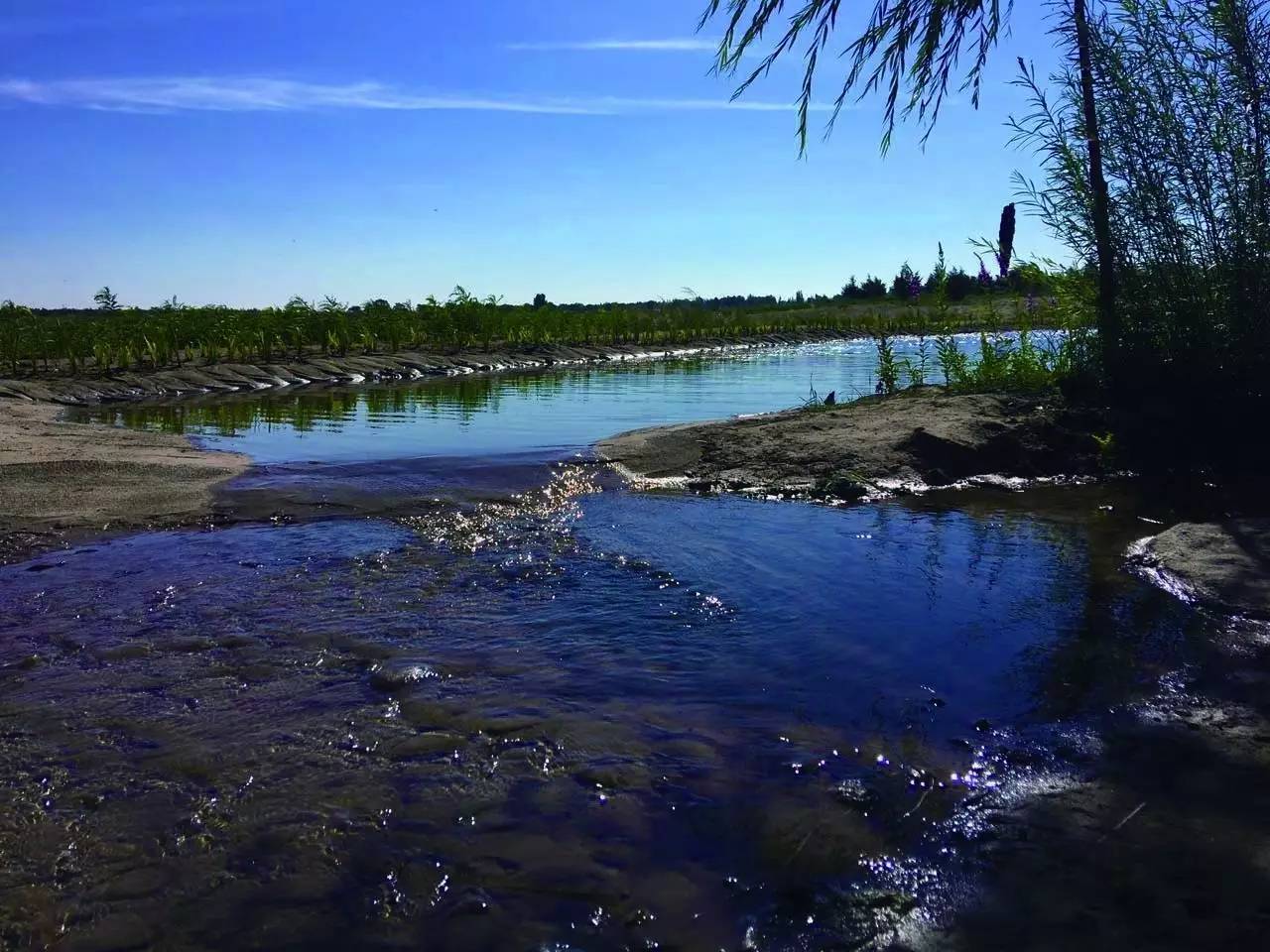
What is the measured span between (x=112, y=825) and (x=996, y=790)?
Answer: 285cm

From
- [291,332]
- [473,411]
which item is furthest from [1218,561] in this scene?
[291,332]

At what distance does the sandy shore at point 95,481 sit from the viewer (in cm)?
668

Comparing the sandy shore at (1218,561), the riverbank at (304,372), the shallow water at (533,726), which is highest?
the riverbank at (304,372)

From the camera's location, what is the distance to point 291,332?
27.6 m

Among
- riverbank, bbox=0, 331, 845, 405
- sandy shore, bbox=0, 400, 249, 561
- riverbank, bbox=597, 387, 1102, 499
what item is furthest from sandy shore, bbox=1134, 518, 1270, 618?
riverbank, bbox=0, 331, 845, 405

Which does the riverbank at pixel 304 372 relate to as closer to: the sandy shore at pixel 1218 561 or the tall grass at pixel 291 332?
the tall grass at pixel 291 332

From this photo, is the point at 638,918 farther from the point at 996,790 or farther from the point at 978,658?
the point at 978,658

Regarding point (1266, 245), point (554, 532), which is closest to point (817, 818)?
point (554, 532)

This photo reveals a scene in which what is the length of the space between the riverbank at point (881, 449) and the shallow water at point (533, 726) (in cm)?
233

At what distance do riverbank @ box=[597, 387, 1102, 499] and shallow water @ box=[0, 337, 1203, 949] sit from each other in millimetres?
2329

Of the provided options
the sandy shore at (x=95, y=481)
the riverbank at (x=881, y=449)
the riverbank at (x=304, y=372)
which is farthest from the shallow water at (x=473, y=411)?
the riverbank at (x=304, y=372)

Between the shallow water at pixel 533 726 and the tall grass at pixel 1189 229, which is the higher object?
the tall grass at pixel 1189 229

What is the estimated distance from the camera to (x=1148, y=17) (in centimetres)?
866

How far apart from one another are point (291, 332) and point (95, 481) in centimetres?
2076
